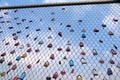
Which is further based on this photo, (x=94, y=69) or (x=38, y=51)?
(x=38, y=51)

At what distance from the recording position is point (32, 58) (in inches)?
500

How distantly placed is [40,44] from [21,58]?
3.57 ft

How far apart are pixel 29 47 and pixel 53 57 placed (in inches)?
58.0

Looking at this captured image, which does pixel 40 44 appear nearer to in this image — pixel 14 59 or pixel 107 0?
pixel 14 59

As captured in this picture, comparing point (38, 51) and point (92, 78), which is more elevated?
point (38, 51)

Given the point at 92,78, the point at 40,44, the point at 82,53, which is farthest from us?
the point at 40,44

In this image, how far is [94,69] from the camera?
1168cm

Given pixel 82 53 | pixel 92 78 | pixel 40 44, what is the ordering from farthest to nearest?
pixel 40 44
pixel 82 53
pixel 92 78

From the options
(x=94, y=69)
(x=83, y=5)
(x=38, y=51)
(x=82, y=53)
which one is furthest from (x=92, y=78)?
(x=83, y=5)

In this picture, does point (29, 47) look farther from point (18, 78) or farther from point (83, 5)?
point (83, 5)

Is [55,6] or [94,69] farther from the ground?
[55,6]

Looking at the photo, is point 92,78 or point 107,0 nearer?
point 92,78

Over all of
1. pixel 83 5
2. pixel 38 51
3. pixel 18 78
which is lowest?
pixel 18 78

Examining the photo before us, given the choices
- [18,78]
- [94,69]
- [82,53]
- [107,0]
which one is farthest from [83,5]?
[18,78]
